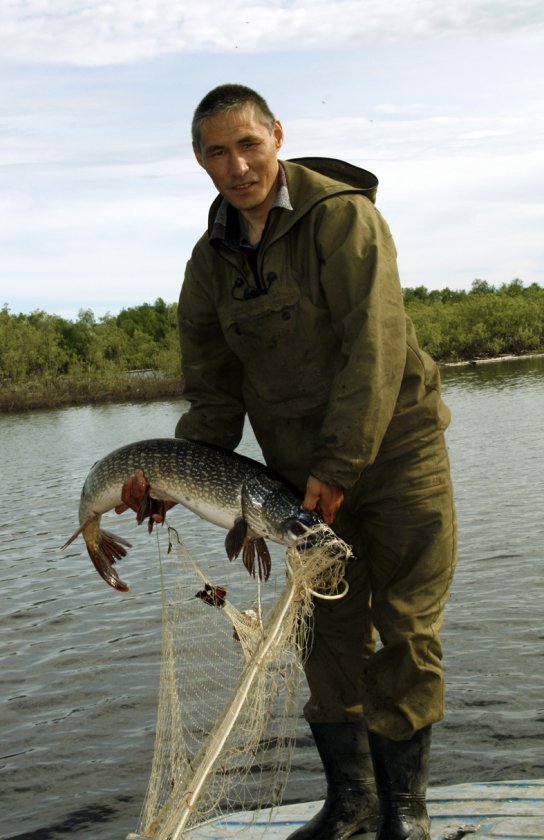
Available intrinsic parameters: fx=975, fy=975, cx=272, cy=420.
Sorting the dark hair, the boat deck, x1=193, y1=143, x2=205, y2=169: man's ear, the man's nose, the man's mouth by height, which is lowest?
the boat deck

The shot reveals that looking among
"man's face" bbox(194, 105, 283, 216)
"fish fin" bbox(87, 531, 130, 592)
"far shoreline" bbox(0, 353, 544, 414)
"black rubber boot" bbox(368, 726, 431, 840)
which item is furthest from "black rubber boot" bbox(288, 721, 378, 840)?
"far shoreline" bbox(0, 353, 544, 414)

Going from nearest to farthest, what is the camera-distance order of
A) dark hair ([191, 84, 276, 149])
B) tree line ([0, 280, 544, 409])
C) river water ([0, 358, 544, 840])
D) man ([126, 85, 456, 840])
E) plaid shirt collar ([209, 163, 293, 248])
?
man ([126, 85, 456, 840])
dark hair ([191, 84, 276, 149])
plaid shirt collar ([209, 163, 293, 248])
river water ([0, 358, 544, 840])
tree line ([0, 280, 544, 409])

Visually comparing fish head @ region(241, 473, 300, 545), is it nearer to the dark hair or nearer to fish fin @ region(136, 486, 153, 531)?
fish fin @ region(136, 486, 153, 531)

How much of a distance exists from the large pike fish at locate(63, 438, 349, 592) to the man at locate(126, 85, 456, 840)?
15cm

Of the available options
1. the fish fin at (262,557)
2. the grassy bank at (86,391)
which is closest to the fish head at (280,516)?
the fish fin at (262,557)

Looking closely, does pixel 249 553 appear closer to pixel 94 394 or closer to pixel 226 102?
pixel 226 102

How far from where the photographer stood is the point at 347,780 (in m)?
3.96

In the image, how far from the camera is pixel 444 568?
361cm

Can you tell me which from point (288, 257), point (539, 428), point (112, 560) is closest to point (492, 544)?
point (112, 560)

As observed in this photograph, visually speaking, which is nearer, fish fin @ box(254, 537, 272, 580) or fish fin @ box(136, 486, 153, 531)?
fish fin @ box(254, 537, 272, 580)

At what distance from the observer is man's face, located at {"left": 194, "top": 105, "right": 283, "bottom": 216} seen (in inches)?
139

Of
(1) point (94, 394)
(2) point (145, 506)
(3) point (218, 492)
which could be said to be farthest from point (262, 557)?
(1) point (94, 394)

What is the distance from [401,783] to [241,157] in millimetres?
2360

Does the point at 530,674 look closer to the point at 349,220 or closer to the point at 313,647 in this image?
the point at 313,647
